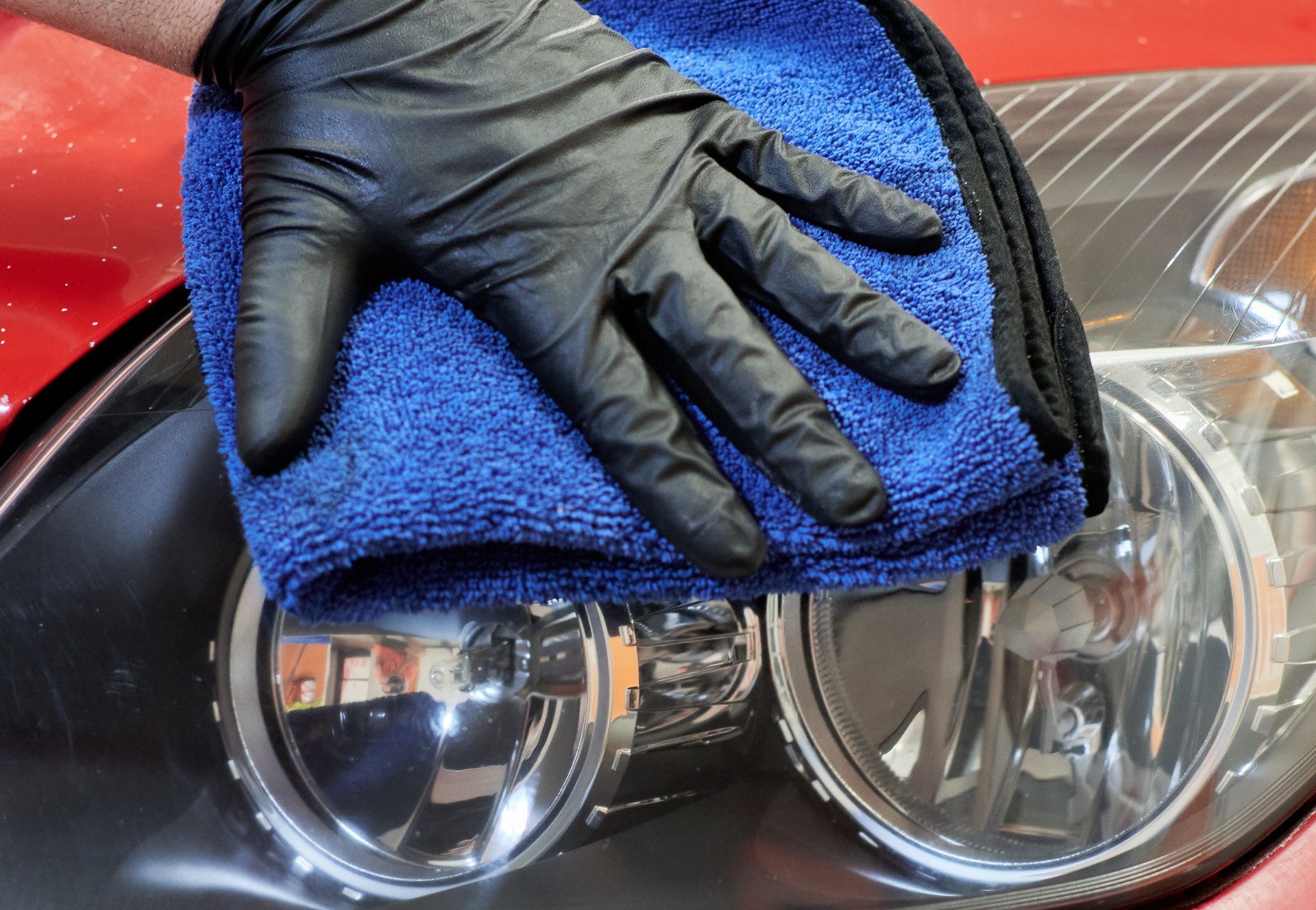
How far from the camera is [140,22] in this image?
63cm

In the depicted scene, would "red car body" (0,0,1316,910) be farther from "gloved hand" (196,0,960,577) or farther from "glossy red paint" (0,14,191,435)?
"gloved hand" (196,0,960,577)

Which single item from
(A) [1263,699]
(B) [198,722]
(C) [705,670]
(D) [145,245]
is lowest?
(A) [1263,699]

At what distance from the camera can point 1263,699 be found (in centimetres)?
58

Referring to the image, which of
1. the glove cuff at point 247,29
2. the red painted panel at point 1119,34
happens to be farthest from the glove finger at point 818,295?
the red painted panel at point 1119,34

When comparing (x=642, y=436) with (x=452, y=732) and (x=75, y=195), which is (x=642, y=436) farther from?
(x=75, y=195)

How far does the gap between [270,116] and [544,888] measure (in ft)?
1.74

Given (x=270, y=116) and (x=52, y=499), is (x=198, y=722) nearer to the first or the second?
(x=52, y=499)

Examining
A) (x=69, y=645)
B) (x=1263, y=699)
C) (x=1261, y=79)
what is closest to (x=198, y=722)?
(x=69, y=645)

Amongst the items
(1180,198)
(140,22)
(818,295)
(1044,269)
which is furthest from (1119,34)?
(140,22)

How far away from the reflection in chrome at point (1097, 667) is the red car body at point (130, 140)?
9cm

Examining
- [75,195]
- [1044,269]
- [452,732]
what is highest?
[75,195]

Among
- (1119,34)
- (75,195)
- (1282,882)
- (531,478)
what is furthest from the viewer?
(1119,34)

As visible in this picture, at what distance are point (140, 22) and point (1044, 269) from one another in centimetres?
64

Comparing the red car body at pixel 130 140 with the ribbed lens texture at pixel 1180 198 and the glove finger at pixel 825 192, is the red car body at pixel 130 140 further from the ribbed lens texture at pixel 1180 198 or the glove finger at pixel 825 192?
the glove finger at pixel 825 192
